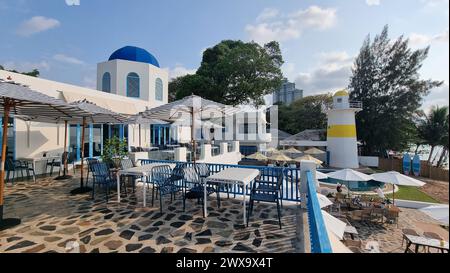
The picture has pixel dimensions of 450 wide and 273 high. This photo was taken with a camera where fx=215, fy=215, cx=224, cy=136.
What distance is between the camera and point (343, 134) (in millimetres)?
23000

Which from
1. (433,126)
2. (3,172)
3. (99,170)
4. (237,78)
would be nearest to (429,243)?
(99,170)

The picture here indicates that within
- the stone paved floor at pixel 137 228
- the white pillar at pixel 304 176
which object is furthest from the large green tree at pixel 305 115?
the stone paved floor at pixel 137 228

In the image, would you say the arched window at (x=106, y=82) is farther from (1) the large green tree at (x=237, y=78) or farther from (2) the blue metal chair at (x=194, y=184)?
(2) the blue metal chair at (x=194, y=184)

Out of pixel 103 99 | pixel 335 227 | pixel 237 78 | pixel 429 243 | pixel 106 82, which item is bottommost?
pixel 429 243

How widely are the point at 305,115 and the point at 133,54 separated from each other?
26.9 metres

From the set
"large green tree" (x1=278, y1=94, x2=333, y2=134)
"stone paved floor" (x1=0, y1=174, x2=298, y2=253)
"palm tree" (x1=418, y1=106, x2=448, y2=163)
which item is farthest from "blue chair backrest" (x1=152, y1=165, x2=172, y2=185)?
"palm tree" (x1=418, y1=106, x2=448, y2=163)

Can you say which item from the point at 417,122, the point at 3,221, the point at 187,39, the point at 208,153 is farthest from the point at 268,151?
the point at 417,122

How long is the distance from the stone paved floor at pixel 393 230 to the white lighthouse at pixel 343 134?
1235 cm

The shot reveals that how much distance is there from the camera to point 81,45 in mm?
9797

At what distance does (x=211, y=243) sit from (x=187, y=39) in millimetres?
9295

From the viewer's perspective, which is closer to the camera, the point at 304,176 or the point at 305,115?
the point at 304,176

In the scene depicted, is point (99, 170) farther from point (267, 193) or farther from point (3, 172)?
point (267, 193)

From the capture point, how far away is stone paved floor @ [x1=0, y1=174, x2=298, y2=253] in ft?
11.8

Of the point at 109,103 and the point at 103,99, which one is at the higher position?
the point at 103,99
